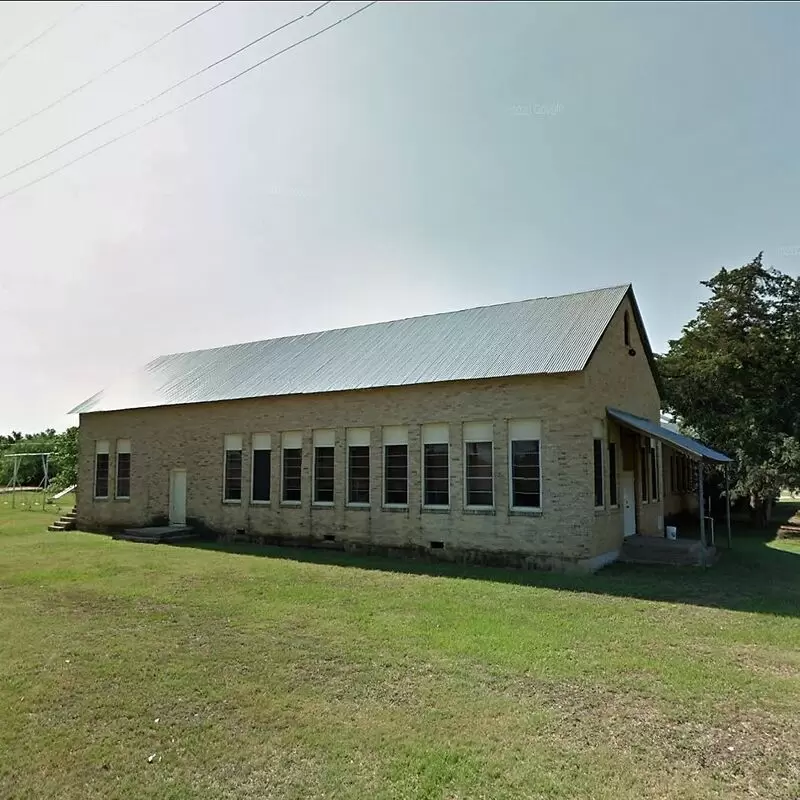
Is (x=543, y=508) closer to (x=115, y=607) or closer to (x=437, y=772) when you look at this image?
(x=115, y=607)

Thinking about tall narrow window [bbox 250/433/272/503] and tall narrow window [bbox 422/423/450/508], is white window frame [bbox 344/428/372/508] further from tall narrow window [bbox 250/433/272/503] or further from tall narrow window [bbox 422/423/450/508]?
tall narrow window [bbox 250/433/272/503]

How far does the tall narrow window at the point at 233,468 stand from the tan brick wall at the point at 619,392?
1156 centimetres

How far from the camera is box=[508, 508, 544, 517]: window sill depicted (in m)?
15.2

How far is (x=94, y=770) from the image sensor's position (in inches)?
200

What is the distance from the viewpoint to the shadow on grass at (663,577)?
39.6 feet

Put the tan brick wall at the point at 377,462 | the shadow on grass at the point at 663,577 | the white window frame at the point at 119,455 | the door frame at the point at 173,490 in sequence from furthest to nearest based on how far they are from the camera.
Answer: the white window frame at the point at 119,455
the door frame at the point at 173,490
the tan brick wall at the point at 377,462
the shadow on grass at the point at 663,577

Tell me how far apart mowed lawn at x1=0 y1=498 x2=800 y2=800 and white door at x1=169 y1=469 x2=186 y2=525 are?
31.6ft

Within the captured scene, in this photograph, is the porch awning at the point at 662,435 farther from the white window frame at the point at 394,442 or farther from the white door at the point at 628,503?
the white window frame at the point at 394,442

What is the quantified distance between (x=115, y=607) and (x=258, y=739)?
637cm

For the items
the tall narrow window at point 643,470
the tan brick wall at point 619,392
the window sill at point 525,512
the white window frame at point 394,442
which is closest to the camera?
the window sill at point 525,512

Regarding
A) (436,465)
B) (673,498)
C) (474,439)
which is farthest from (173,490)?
(673,498)

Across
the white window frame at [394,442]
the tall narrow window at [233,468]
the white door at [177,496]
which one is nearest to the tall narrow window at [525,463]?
the white window frame at [394,442]

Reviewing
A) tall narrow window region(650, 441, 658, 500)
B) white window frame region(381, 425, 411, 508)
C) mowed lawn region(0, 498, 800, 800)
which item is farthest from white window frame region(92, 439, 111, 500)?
tall narrow window region(650, 441, 658, 500)

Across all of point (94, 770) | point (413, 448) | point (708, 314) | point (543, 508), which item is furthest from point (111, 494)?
point (708, 314)
